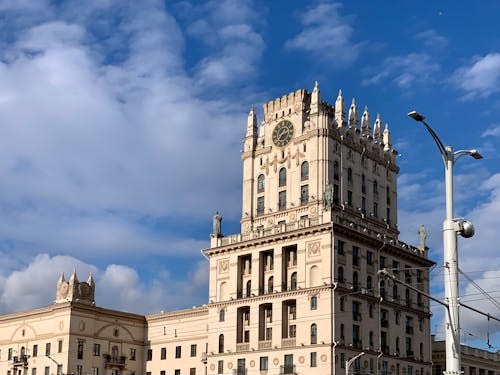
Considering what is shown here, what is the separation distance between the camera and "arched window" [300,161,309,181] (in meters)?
105

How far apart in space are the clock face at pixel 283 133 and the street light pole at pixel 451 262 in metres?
77.8

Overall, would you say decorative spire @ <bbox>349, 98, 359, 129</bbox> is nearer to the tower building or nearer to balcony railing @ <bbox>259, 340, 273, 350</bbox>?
the tower building

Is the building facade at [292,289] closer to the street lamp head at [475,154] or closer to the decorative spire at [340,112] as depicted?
the decorative spire at [340,112]

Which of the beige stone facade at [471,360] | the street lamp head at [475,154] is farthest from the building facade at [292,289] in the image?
the street lamp head at [475,154]

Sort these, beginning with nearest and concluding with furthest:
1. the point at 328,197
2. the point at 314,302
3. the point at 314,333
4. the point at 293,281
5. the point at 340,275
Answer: the point at 314,333, the point at 314,302, the point at 340,275, the point at 328,197, the point at 293,281

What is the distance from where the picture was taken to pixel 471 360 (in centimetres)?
12550

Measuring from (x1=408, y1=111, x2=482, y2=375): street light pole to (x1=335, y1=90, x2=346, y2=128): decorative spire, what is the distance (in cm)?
7654

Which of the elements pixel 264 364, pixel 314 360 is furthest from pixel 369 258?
pixel 264 364

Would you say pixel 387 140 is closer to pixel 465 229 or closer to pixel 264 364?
pixel 264 364

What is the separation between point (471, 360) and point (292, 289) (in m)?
41.9

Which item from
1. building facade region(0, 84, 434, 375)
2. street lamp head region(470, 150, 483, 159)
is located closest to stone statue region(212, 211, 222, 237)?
building facade region(0, 84, 434, 375)

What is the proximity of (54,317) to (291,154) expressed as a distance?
1505 inches

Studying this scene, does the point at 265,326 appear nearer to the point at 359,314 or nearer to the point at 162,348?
the point at 359,314

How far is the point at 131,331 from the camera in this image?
11706cm
